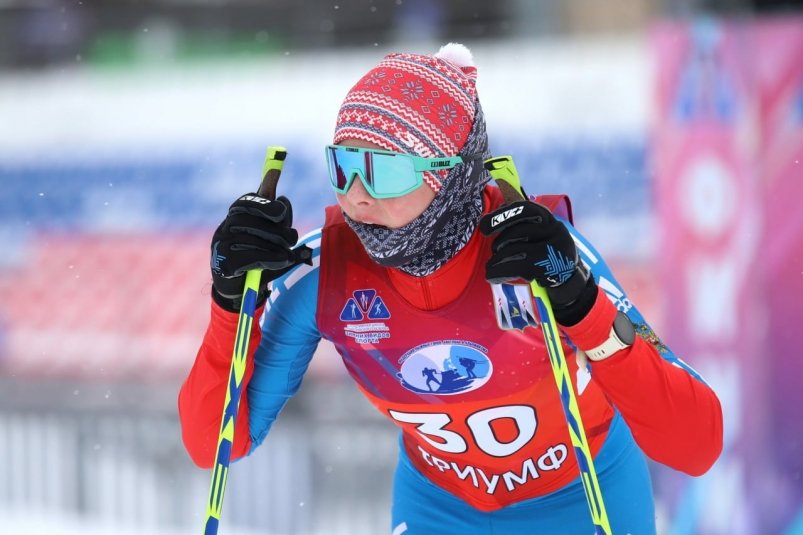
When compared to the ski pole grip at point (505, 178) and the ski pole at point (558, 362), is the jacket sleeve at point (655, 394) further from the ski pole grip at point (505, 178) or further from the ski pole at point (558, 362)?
the ski pole grip at point (505, 178)

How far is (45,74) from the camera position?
6.24m

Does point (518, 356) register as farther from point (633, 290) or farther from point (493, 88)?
point (493, 88)

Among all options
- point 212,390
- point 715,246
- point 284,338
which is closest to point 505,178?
point 284,338

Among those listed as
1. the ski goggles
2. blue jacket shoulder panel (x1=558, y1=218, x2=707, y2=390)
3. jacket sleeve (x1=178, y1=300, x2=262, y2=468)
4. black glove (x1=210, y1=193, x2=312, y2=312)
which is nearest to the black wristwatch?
blue jacket shoulder panel (x1=558, y1=218, x2=707, y2=390)

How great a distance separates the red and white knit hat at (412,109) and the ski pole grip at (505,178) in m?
0.12

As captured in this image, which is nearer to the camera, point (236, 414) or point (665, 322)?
point (236, 414)

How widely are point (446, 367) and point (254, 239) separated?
509 mm

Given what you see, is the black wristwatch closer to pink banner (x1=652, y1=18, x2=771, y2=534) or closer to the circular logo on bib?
the circular logo on bib

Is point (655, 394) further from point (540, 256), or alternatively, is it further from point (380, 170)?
point (380, 170)

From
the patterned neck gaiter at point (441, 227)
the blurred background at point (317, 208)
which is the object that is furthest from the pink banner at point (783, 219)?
the patterned neck gaiter at point (441, 227)

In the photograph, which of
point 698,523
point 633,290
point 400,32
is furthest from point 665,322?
point 400,32

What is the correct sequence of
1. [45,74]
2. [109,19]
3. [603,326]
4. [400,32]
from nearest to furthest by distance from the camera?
[603,326] < [400,32] < [45,74] < [109,19]

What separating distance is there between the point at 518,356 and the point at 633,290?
9.44 feet

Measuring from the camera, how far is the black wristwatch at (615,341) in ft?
6.68
